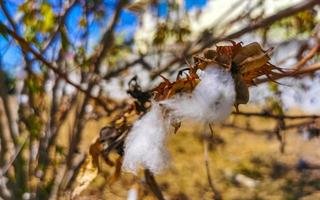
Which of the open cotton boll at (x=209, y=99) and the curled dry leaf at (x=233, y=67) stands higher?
the curled dry leaf at (x=233, y=67)

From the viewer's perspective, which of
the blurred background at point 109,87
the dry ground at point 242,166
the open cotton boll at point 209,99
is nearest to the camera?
the open cotton boll at point 209,99

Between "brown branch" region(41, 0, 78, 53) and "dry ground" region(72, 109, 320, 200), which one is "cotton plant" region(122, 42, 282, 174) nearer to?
Answer: "brown branch" region(41, 0, 78, 53)

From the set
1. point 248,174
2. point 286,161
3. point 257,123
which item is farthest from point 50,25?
point 257,123

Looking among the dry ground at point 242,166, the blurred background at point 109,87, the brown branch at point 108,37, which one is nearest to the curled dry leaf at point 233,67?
the blurred background at point 109,87

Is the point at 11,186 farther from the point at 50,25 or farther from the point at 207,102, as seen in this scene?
the point at 207,102

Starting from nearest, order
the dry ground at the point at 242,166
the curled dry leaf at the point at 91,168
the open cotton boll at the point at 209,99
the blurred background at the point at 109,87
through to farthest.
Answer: the open cotton boll at the point at 209,99, the curled dry leaf at the point at 91,168, the blurred background at the point at 109,87, the dry ground at the point at 242,166

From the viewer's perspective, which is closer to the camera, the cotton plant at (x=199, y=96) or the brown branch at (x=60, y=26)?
the cotton plant at (x=199, y=96)

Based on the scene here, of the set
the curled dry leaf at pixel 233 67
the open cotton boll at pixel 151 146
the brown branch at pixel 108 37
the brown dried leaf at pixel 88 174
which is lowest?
the open cotton boll at pixel 151 146

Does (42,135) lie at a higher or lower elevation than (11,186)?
higher

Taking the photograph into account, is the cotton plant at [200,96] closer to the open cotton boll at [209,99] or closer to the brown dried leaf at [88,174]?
the open cotton boll at [209,99]
